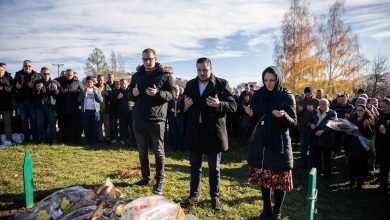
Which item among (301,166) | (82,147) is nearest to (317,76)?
(301,166)

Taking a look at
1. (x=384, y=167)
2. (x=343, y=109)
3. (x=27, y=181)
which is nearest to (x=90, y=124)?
(x=27, y=181)

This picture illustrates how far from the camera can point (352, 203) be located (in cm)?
679

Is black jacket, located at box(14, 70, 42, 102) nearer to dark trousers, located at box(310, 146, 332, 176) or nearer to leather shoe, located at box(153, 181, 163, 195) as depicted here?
leather shoe, located at box(153, 181, 163, 195)

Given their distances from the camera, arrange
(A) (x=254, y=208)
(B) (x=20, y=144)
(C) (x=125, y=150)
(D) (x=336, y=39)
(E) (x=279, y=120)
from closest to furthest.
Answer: (E) (x=279, y=120), (A) (x=254, y=208), (B) (x=20, y=144), (C) (x=125, y=150), (D) (x=336, y=39)

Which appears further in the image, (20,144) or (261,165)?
(20,144)

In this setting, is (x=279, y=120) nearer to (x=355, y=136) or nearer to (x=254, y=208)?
(x=254, y=208)

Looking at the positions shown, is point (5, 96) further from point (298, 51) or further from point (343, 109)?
point (298, 51)

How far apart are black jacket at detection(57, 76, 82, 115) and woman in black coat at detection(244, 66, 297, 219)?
6854 mm

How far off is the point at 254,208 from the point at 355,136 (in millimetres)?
3988

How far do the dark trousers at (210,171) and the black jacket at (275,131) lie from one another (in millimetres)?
611

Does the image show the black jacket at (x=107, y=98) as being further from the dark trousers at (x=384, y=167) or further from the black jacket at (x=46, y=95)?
the dark trousers at (x=384, y=167)

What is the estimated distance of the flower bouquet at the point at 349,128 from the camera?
7.43m

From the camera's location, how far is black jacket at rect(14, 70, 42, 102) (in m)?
8.83

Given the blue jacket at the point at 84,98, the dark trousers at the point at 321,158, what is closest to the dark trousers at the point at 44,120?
the blue jacket at the point at 84,98
